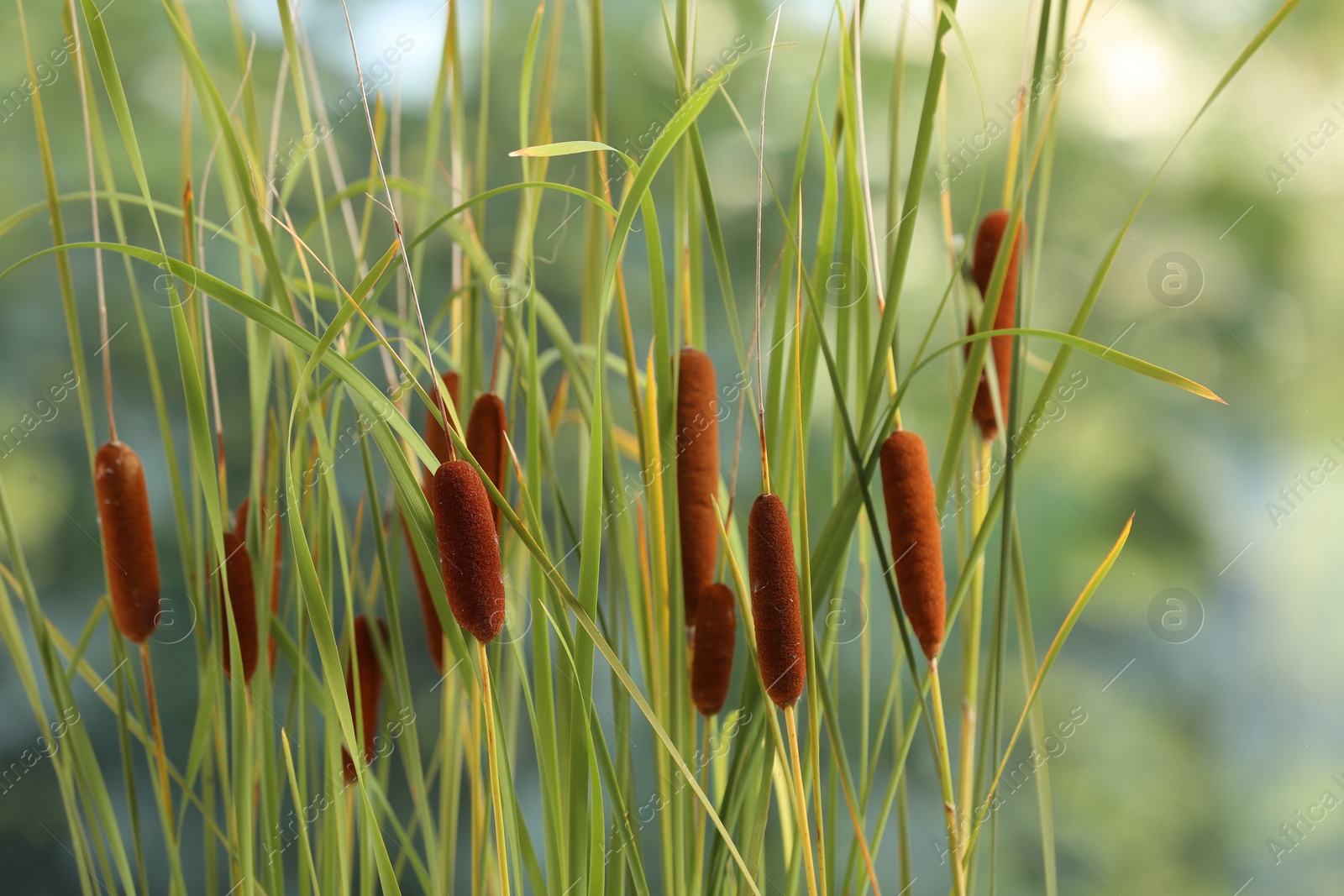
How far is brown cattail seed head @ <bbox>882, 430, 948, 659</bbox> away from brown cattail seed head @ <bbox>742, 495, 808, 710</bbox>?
0.19ft

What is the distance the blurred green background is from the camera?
107cm

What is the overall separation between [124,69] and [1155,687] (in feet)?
5.11

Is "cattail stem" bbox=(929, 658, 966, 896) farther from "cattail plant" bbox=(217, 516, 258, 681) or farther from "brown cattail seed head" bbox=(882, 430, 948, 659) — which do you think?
"cattail plant" bbox=(217, 516, 258, 681)

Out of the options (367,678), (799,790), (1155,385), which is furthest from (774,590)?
(1155,385)

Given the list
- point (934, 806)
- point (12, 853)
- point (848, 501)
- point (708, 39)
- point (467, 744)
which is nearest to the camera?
point (848, 501)

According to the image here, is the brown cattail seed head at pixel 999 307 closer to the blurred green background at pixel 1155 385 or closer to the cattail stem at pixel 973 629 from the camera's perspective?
the cattail stem at pixel 973 629

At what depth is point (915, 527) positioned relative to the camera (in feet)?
1.18

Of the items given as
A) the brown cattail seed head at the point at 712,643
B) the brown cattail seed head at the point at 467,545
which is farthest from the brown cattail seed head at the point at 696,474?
the brown cattail seed head at the point at 467,545

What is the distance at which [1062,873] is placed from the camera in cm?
118

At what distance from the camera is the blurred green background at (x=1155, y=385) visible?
3.52 feet

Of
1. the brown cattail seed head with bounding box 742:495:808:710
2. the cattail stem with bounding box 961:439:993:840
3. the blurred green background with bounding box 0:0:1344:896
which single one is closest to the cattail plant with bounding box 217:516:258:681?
the brown cattail seed head with bounding box 742:495:808:710

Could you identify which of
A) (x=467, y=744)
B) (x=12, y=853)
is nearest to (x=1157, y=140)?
(x=467, y=744)

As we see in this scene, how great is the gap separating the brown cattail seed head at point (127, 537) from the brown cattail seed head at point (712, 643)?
11.3 inches

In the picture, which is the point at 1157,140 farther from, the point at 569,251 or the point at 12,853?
the point at 12,853
